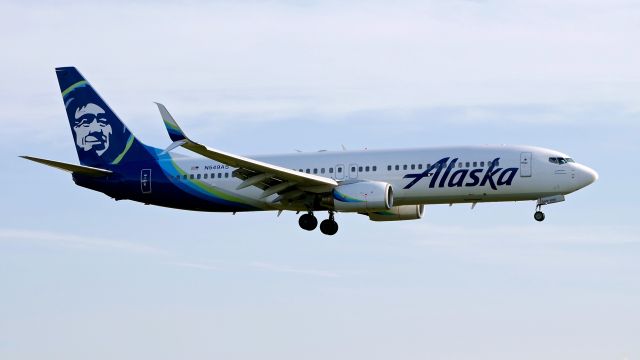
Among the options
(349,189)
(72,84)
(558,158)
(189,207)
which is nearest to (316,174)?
(349,189)

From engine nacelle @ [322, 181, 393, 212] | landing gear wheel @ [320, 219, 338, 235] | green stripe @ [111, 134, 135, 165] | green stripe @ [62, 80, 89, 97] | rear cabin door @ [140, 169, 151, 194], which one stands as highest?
green stripe @ [62, 80, 89, 97]

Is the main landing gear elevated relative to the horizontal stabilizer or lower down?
lower down

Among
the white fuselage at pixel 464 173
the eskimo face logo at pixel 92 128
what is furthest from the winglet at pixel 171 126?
the eskimo face logo at pixel 92 128

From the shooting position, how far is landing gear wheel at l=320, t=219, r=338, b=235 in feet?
212

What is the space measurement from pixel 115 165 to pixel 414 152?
50.8ft

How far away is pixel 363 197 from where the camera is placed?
197 feet

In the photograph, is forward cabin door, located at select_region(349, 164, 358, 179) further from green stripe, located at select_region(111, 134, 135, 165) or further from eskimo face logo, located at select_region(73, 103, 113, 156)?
eskimo face logo, located at select_region(73, 103, 113, 156)

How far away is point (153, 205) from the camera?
2630 inches

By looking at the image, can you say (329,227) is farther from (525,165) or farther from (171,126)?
(171,126)

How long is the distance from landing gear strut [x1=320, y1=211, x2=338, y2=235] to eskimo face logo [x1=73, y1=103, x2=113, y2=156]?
1211 centimetres

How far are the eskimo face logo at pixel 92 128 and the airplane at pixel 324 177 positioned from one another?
0.07 metres

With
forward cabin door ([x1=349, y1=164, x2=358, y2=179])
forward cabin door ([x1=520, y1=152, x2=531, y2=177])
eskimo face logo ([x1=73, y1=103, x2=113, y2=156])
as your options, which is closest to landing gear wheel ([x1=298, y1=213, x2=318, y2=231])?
forward cabin door ([x1=349, y1=164, x2=358, y2=179])

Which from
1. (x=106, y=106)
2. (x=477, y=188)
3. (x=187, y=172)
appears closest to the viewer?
(x=477, y=188)

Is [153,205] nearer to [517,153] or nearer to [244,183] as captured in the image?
[244,183]
